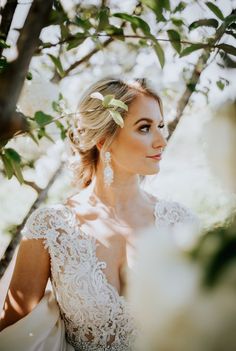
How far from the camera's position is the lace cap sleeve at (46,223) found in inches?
83.2

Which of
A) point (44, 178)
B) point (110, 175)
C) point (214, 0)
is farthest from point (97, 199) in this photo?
point (214, 0)

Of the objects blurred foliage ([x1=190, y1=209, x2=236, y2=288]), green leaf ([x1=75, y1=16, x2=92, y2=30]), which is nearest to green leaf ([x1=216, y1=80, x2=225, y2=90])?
green leaf ([x1=75, y1=16, x2=92, y2=30])

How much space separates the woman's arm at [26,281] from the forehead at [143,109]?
774mm

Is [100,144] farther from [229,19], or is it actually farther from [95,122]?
[229,19]

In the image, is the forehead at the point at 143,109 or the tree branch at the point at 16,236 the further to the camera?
the forehead at the point at 143,109

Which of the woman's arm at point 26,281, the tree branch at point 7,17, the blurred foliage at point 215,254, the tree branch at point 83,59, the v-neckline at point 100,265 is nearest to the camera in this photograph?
the blurred foliage at point 215,254

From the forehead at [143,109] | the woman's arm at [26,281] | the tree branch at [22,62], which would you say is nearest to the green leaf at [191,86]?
the forehead at [143,109]

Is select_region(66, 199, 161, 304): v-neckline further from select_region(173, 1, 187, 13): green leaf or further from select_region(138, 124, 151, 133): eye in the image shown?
select_region(173, 1, 187, 13): green leaf

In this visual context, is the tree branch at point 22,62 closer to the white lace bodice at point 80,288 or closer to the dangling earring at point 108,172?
the white lace bodice at point 80,288

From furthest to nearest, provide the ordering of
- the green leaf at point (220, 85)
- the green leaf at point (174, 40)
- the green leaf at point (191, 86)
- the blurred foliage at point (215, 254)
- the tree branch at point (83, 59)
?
1. the tree branch at point (83, 59)
2. the green leaf at point (191, 86)
3. the green leaf at point (220, 85)
4. the green leaf at point (174, 40)
5. the blurred foliage at point (215, 254)

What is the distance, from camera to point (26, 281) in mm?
1947

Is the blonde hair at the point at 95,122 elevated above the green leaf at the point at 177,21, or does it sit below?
below

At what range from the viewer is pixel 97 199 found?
238cm

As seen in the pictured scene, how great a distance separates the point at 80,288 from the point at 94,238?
273 millimetres
